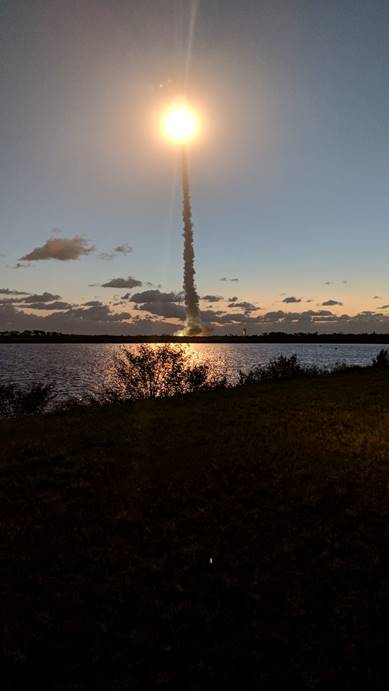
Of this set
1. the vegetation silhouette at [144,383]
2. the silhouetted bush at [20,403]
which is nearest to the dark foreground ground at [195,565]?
the silhouetted bush at [20,403]

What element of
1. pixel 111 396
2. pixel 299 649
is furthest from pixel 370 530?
pixel 111 396

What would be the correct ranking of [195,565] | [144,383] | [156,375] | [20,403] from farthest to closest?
[156,375], [144,383], [20,403], [195,565]

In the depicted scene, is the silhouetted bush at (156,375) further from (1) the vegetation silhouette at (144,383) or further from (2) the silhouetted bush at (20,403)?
(2) the silhouetted bush at (20,403)

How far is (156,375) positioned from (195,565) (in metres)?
22.6

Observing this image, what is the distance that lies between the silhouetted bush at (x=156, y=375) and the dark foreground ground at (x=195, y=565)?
46.1ft

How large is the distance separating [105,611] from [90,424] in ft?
40.8

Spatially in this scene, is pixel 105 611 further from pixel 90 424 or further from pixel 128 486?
pixel 90 424

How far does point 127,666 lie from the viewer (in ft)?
16.6

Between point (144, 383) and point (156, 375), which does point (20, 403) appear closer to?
point (144, 383)

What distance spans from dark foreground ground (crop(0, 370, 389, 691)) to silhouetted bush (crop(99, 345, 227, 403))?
14.1 m

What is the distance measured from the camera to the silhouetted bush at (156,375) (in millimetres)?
28688

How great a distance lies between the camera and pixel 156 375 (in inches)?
1160

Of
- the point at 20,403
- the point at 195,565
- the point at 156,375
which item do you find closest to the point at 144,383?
the point at 156,375

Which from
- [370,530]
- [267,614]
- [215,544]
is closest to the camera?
[267,614]
